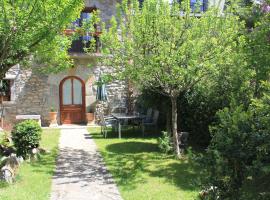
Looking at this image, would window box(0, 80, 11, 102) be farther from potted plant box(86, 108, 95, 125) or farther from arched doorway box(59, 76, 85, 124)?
potted plant box(86, 108, 95, 125)

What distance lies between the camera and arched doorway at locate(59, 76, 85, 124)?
20.1m

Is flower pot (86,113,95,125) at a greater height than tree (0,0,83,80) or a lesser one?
lesser

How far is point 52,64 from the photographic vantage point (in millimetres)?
10773

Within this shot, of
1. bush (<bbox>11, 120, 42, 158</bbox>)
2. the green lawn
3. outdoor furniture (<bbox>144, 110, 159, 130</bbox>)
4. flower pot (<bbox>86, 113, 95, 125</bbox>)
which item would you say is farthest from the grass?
flower pot (<bbox>86, 113, 95, 125</bbox>)

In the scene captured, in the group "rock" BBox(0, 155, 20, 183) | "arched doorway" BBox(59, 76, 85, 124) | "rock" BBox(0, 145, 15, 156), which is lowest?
"rock" BBox(0, 155, 20, 183)

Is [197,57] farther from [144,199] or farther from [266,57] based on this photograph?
[144,199]

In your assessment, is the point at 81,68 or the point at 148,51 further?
the point at 81,68

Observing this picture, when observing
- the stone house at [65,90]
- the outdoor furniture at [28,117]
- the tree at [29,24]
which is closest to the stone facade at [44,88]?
the stone house at [65,90]

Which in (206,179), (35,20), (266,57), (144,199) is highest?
(35,20)

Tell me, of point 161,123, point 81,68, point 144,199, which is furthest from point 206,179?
point 81,68

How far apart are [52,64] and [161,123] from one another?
7480 mm

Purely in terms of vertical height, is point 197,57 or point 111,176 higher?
point 197,57

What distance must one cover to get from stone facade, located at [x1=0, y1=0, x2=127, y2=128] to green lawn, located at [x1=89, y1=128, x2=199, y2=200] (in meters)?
6.20

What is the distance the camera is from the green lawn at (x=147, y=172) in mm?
8172
